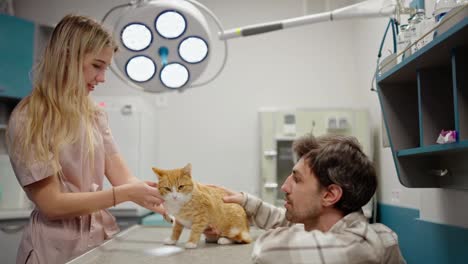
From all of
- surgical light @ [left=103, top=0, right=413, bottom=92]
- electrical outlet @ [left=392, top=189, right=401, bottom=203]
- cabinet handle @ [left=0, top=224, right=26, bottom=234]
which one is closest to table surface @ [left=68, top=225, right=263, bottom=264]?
surgical light @ [left=103, top=0, right=413, bottom=92]

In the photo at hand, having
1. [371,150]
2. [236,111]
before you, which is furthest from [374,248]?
[236,111]

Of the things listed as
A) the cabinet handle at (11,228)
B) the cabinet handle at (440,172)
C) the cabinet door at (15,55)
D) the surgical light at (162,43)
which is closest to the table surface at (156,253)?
the surgical light at (162,43)

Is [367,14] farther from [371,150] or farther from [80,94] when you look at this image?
[371,150]

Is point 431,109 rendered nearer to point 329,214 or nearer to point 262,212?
point 329,214

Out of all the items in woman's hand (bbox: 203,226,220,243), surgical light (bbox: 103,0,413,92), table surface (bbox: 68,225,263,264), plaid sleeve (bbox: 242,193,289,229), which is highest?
surgical light (bbox: 103,0,413,92)

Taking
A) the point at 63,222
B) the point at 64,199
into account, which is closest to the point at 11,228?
the point at 63,222

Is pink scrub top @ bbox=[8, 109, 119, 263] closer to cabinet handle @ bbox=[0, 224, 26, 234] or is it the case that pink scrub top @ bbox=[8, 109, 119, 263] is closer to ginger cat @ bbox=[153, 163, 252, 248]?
ginger cat @ bbox=[153, 163, 252, 248]

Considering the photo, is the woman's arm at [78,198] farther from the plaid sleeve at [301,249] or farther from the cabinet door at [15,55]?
the cabinet door at [15,55]

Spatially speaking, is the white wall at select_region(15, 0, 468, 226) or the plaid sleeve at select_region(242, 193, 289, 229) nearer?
the plaid sleeve at select_region(242, 193, 289, 229)

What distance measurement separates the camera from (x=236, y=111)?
3.50m

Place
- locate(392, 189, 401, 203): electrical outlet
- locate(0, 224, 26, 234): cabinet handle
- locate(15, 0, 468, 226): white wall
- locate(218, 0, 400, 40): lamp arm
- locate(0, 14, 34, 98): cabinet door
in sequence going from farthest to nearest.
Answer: locate(15, 0, 468, 226): white wall, locate(0, 14, 34, 98): cabinet door, locate(0, 224, 26, 234): cabinet handle, locate(392, 189, 401, 203): electrical outlet, locate(218, 0, 400, 40): lamp arm

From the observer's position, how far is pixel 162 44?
1.38 metres

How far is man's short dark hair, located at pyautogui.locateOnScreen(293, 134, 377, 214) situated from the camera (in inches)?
42.3

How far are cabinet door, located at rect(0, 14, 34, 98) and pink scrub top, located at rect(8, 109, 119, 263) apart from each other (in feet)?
6.63
